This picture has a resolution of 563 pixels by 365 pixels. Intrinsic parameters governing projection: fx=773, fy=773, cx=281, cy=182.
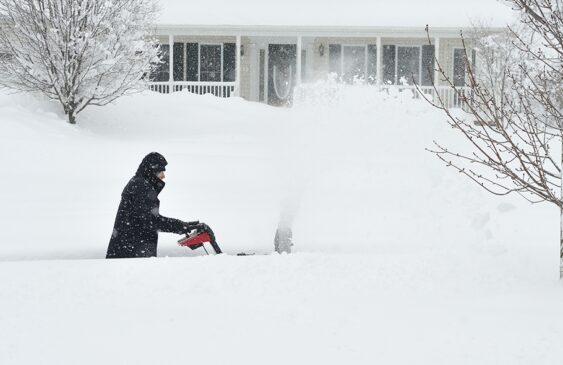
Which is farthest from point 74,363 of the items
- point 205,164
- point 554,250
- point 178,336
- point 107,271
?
point 205,164

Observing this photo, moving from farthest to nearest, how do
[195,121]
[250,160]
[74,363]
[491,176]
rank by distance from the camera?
[195,121] < [250,160] < [491,176] < [74,363]

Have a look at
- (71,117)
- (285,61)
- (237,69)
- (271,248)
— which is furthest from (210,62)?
Result: (271,248)

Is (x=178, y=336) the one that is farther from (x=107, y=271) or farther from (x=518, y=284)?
(x=518, y=284)

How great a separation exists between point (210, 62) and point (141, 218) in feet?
66.5

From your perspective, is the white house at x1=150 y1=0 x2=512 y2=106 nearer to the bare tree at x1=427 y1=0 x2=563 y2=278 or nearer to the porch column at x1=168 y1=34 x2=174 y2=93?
the porch column at x1=168 y1=34 x2=174 y2=93

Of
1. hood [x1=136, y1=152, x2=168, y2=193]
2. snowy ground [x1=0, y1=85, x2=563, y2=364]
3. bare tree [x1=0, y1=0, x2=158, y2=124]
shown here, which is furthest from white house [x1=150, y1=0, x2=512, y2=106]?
hood [x1=136, y1=152, x2=168, y2=193]

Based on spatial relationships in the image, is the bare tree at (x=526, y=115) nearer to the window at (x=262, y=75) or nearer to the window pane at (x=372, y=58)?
the window pane at (x=372, y=58)

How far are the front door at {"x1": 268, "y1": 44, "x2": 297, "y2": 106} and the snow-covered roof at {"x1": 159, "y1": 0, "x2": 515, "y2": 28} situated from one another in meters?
1.40

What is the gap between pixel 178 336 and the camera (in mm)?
5309

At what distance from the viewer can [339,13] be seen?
85.0 feet

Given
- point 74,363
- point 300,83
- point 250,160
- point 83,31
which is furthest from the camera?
point 300,83

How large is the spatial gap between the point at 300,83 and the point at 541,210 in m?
13.7

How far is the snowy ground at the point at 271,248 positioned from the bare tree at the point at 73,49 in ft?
2.55

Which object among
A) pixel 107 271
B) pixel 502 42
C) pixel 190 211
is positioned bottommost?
pixel 190 211
